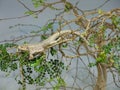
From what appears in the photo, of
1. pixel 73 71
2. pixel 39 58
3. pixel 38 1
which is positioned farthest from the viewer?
pixel 73 71

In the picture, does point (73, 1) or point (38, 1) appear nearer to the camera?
point (38, 1)

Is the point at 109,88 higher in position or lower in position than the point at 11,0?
lower

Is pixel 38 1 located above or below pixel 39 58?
above

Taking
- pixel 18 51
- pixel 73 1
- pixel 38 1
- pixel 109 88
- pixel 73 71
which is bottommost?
pixel 109 88

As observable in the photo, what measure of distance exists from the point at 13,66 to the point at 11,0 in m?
1.41

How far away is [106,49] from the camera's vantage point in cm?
113

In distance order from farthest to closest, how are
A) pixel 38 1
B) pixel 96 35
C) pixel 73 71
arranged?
pixel 73 71, pixel 38 1, pixel 96 35

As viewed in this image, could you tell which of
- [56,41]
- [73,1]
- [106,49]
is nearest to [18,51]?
[56,41]

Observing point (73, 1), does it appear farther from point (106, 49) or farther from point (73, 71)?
point (106, 49)

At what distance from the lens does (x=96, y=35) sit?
1.26m

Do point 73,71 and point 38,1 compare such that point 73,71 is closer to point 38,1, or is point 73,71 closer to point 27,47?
point 38,1

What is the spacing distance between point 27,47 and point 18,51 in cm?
5

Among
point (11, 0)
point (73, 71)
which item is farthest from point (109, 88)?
point (11, 0)

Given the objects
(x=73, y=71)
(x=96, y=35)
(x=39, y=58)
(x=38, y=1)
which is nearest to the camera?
(x=39, y=58)
